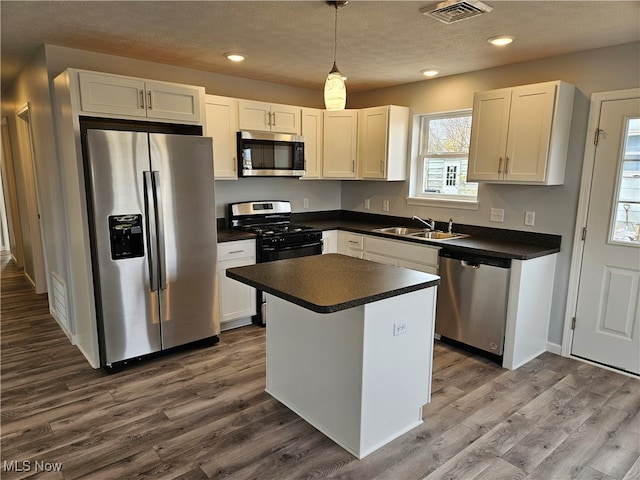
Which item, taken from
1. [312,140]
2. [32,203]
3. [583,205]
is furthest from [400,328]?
[32,203]

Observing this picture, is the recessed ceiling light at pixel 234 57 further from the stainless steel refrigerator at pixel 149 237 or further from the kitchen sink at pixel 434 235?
the kitchen sink at pixel 434 235

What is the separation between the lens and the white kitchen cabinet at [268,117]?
390cm

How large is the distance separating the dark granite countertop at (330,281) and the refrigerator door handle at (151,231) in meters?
0.96

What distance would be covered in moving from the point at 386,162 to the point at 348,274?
2.23 m

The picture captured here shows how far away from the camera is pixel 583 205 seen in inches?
125

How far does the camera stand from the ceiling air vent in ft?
7.07

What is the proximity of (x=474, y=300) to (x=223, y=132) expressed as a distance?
2652 millimetres

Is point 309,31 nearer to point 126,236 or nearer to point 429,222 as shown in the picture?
point 126,236

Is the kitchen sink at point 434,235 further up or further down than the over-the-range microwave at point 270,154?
further down

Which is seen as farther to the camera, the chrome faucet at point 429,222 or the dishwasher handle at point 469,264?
the chrome faucet at point 429,222

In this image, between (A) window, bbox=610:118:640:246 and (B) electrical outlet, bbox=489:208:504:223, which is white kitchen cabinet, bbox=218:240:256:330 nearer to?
(B) electrical outlet, bbox=489:208:504:223

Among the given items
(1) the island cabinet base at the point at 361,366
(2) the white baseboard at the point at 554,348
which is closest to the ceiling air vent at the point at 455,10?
(1) the island cabinet base at the point at 361,366

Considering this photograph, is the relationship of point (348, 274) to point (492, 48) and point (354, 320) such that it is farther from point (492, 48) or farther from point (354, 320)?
point (492, 48)

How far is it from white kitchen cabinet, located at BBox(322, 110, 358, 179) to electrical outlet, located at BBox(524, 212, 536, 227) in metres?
1.82
